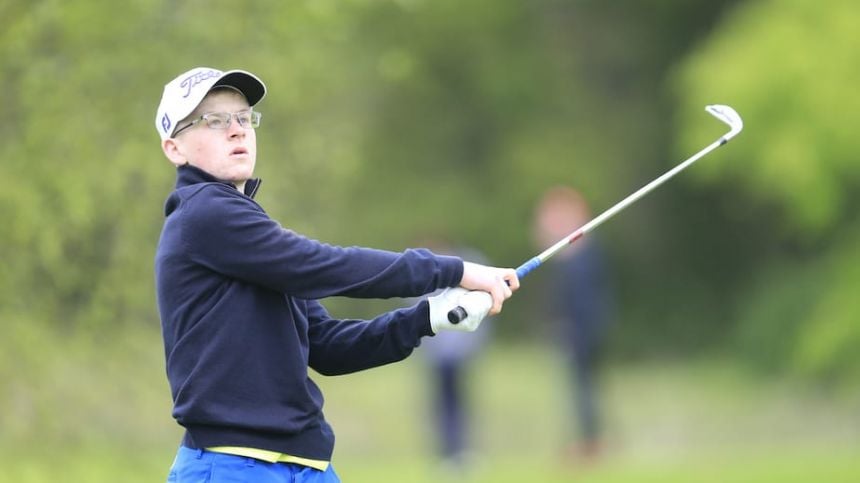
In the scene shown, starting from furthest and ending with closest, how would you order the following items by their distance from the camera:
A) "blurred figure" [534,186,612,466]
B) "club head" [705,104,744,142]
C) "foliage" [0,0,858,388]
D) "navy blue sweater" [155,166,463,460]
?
"blurred figure" [534,186,612,466], "foliage" [0,0,858,388], "club head" [705,104,744,142], "navy blue sweater" [155,166,463,460]

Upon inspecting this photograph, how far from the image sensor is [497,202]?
24.5 metres

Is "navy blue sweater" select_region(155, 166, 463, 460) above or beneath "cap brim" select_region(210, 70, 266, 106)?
beneath

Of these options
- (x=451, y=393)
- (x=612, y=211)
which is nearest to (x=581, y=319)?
(x=451, y=393)

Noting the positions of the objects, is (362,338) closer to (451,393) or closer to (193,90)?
(193,90)

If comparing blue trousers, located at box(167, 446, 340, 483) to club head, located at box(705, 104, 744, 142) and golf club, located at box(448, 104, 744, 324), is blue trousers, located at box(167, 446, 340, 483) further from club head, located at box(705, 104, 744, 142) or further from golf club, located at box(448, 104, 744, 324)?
club head, located at box(705, 104, 744, 142)

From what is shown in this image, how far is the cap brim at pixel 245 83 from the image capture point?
4.66m

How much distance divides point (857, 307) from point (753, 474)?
254 inches

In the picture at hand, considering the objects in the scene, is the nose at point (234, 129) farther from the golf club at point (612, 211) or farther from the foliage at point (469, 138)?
the foliage at point (469, 138)

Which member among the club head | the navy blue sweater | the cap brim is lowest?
the navy blue sweater

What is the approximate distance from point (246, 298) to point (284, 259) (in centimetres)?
16

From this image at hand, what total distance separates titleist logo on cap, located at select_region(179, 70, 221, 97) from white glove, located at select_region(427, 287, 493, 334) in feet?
3.03

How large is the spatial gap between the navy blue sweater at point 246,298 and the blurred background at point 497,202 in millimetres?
3386

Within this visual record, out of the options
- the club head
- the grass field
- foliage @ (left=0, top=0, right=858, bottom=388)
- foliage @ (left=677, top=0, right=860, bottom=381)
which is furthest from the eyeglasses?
foliage @ (left=677, top=0, right=860, bottom=381)

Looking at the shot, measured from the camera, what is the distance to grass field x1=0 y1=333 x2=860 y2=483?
840 cm
